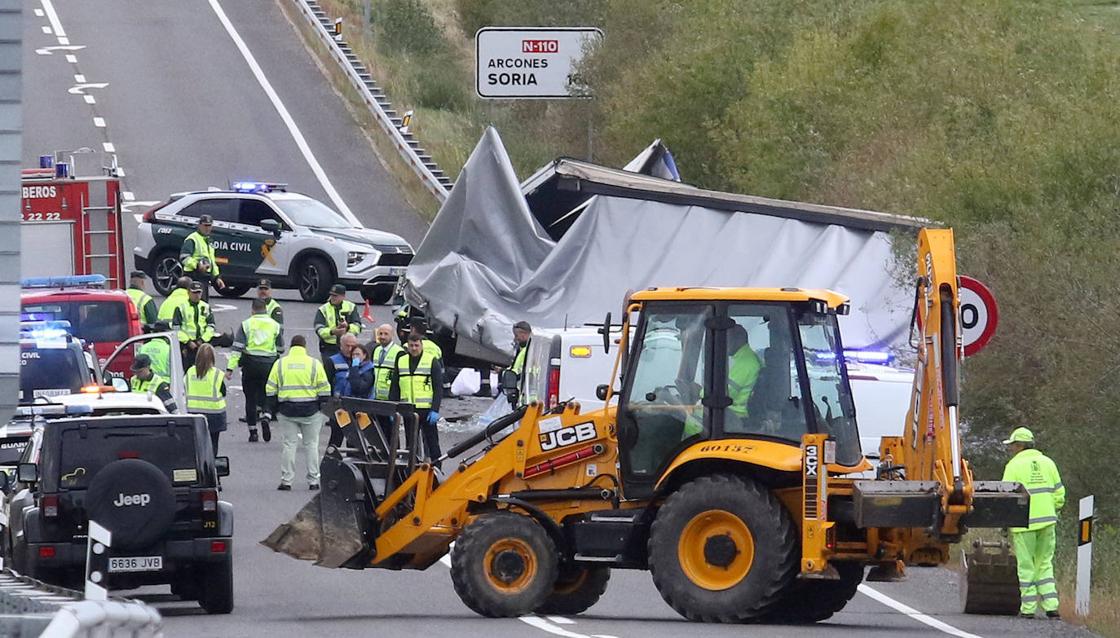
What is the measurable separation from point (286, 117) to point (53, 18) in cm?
1160

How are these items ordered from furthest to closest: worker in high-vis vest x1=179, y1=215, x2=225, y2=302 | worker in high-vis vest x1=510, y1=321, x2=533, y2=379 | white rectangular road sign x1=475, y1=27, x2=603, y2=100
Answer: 1. white rectangular road sign x1=475, y1=27, x2=603, y2=100
2. worker in high-vis vest x1=179, y1=215, x2=225, y2=302
3. worker in high-vis vest x1=510, y1=321, x2=533, y2=379

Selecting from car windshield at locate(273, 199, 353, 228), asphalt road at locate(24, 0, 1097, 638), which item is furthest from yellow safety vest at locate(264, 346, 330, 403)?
car windshield at locate(273, 199, 353, 228)

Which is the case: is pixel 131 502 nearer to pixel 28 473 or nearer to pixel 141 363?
pixel 28 473

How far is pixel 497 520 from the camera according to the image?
585 inches

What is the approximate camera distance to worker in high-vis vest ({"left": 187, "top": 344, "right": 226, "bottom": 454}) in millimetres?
21922

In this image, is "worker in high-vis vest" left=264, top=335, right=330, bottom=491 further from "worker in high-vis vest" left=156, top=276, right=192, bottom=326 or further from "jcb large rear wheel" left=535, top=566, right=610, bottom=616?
"jcb large rear wheel" left=535, top=566, right=610, bottom=616

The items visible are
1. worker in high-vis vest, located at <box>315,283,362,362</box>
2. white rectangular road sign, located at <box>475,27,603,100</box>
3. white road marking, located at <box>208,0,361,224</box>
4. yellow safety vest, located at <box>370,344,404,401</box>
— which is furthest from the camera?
white road marking, located at <box>208,0,361,224</box>

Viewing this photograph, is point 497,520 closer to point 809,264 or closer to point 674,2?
point 809,264

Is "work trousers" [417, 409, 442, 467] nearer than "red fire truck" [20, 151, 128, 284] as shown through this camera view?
Yes

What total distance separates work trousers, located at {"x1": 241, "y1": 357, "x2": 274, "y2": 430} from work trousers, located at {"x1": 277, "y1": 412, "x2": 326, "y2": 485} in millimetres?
1827

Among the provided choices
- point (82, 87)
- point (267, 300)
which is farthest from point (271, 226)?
point (82, 87)

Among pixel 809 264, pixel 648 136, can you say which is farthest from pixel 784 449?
pixel 648 136

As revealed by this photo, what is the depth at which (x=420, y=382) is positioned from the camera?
872 inches

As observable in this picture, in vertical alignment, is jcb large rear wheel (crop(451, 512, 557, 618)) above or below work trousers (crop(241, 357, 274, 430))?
below
